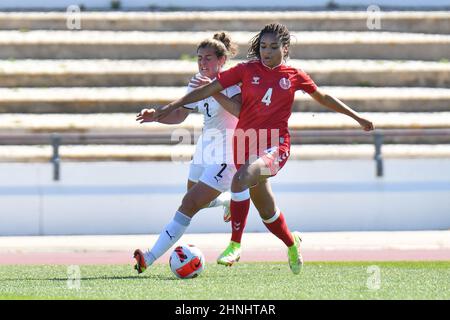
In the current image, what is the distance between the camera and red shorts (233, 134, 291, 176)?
9.38m

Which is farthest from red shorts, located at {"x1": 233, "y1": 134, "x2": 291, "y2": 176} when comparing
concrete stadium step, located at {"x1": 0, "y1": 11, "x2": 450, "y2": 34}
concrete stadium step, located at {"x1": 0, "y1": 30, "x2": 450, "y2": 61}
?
concrete stadium step, located at {"x1": 0, "y1": 11, "x2": 450, "y2": 34}

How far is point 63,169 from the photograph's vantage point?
16781 millimetres

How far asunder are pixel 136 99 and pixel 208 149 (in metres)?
9.46

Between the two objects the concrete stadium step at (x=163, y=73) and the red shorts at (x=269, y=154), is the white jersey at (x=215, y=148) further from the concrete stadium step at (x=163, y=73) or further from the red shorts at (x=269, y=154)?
the concrete stadium step at (x=163, y=73)

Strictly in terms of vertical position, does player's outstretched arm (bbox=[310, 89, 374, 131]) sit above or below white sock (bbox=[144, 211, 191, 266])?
above

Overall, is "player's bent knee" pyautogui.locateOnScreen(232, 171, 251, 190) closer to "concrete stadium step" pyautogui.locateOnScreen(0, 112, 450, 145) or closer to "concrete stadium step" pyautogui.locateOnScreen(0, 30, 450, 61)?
"concrete stadium step" pyautogui.locateOnScreen(0, 112, 450, 145)

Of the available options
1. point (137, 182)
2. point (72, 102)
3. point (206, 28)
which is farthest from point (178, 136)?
point (206, 28)

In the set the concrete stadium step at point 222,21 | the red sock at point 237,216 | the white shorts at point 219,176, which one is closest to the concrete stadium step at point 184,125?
the concrete stadium step at point 222,21

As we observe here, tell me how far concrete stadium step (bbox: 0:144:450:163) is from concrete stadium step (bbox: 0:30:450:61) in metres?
2.54

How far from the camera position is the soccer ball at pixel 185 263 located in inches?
380

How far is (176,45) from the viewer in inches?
821

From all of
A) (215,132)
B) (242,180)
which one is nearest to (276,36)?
(242,180)

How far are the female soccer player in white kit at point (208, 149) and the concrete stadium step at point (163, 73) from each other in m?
9.64

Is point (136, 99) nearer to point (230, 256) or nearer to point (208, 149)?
point (208, 149)
